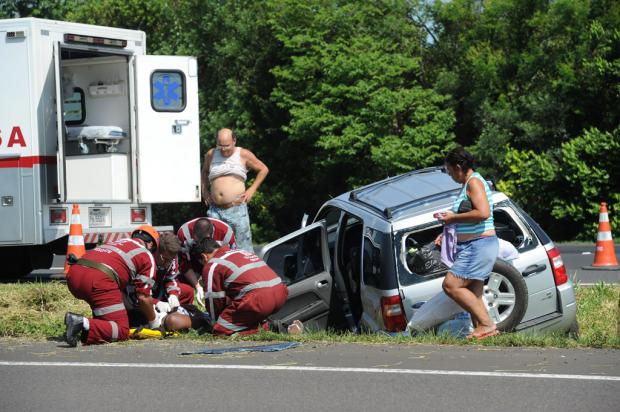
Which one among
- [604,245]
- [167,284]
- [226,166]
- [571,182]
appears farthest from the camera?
[571,182]

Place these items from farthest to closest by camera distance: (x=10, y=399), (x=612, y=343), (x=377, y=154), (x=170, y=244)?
(x=377, y=154) → (x=170, y=244) → (x=612, y=343) → (x=10, y=399)

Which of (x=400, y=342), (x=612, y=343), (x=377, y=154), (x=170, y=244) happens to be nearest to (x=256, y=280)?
(x=170, y=244)

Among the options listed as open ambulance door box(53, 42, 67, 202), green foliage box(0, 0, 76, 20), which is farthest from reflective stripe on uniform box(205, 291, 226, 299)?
green foliage box(0, 0, 76, 20)

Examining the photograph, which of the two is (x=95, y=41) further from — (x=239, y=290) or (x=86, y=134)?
(x=239, y=290)

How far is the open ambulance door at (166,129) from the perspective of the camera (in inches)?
554

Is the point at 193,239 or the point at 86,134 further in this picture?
the point at 86,134

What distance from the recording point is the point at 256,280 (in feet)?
29.5

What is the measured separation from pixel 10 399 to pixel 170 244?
8.58ft

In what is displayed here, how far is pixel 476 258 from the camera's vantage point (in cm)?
832

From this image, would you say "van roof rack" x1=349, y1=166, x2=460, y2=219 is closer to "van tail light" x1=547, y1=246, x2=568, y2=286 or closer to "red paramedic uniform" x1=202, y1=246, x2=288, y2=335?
"van tail light" x1=547, y1=246, x2=568, y2=286

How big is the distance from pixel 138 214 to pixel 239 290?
5.43 m

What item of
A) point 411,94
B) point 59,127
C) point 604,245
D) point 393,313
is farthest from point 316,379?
point 411,94

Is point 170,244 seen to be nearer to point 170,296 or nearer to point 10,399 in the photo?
point 170,296

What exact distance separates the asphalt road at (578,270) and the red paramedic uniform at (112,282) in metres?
6.15
